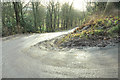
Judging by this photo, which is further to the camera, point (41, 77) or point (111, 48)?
point (111, 48)

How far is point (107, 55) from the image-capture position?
4539 millimetres

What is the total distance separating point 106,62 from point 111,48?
1.46 meters

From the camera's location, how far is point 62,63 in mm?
4262

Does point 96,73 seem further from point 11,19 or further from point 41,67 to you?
point 11,19

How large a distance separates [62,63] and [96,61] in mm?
1331

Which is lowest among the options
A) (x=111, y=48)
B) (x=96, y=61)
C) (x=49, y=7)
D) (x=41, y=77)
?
(x=41, y=77)

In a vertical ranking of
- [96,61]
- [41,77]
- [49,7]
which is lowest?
[41,77]

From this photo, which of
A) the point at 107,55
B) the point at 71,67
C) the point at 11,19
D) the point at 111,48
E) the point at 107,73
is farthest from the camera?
the point at 11,19

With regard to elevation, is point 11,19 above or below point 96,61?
above

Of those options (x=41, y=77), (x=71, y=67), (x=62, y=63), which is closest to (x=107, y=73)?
(x=71, y=67)

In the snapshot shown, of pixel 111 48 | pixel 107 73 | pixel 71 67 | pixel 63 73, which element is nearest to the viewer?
pixel 107 73

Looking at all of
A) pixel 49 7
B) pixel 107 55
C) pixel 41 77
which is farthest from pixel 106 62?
pixel 49 7

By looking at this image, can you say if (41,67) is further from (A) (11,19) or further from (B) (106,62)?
(A) (11,19)

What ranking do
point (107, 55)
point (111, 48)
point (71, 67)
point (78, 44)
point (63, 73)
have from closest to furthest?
point (63, 73) < point (71, 67) < point (107, 55) < point (111, 48) < point (78, 44)
